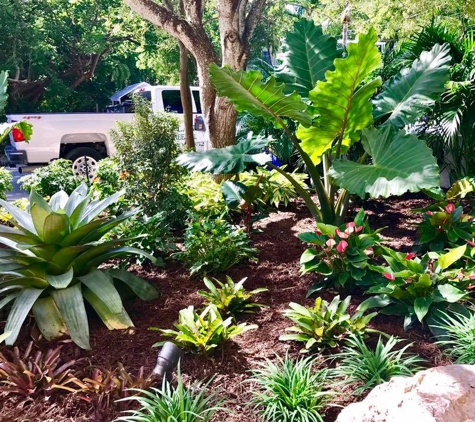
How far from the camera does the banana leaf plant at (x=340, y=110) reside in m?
3.48

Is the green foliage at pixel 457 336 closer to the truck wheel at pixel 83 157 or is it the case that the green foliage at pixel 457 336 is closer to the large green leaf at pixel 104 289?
the large green leaf at pixel 104 289

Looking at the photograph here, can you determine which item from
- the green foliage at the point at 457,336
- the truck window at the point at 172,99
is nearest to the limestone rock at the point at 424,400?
the green foliage at the point at 457,336

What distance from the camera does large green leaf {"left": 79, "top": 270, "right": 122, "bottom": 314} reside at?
10.7 feet

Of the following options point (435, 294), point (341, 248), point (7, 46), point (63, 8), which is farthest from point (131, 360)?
point (63, 8)

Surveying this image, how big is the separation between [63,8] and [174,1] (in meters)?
7.79

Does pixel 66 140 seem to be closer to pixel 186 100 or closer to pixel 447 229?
pixel 186 100

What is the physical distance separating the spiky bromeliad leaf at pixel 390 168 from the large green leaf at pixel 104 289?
6.00 ft

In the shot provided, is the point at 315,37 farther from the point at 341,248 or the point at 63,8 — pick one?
the point at 63,8

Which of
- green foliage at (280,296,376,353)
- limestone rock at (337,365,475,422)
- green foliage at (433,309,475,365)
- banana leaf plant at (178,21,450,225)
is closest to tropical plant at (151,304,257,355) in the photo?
green foliage at (280,296,376,353)

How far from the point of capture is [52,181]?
249 inches

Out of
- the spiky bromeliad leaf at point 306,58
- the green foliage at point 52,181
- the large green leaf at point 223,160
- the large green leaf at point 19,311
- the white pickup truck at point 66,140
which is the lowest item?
the large green leaf at point 19,311

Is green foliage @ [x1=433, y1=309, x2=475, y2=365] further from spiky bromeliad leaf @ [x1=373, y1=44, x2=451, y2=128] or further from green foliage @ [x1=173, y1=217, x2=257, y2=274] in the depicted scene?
spiky bromeliad leaf @ [x1=373, y1=44, x2=451, y2=128]

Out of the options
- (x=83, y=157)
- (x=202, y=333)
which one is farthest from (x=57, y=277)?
(x=83, y=157)

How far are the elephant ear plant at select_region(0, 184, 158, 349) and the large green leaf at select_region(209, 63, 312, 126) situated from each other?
4.86 feet
